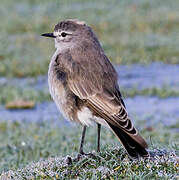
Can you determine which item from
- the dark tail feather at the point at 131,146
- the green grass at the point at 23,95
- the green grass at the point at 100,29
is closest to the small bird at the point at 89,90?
the dark tail feather at the point at 131,146

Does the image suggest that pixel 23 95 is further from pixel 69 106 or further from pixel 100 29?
pixel 100 29

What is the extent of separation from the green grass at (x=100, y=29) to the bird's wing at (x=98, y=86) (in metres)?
10.3

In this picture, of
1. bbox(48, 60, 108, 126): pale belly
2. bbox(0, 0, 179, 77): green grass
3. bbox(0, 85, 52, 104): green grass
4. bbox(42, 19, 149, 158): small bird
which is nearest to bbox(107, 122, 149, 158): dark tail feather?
bbox(42, 19, 149, 158): small bird

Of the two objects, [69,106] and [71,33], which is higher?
[71,33]

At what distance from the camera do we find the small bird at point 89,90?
556 centimetres

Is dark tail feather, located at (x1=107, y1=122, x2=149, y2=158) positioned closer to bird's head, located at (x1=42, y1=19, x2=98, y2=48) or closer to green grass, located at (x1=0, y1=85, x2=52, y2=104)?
bird's head, located at (x1=42, y1=19, x2=98, y2=48)

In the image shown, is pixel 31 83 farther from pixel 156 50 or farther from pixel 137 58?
pixel 156 50

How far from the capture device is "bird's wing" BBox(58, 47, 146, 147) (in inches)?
223

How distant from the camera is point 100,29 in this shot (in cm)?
2373

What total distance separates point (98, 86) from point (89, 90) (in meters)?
0.12

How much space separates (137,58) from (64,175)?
12927mm

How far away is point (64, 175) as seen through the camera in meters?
5.54

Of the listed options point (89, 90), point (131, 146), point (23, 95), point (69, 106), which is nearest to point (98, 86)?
point (89, 90)

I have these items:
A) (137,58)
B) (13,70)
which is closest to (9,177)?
(13,70)
